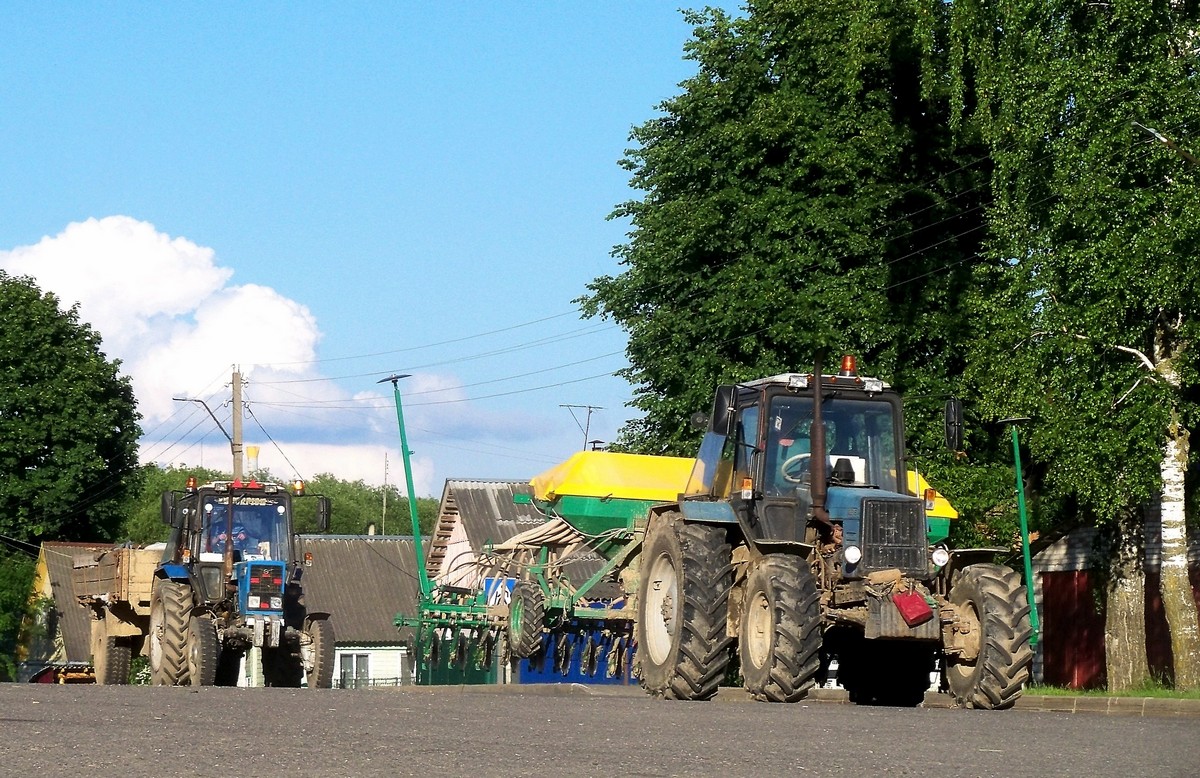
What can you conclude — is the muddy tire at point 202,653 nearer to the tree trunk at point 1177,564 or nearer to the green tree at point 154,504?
the tree trunk at point 1177,564

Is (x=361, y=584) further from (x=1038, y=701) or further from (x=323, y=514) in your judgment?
(x=1038, y=701)

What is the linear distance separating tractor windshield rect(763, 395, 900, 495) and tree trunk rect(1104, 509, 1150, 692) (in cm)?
985

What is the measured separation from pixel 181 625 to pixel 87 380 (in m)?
34.5

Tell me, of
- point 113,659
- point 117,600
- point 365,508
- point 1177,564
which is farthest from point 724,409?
point 365,508

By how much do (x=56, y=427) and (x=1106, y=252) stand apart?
132 ft

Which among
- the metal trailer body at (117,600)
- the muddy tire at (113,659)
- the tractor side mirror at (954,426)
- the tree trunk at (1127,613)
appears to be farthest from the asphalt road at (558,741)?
the muddy tire at (113,659)

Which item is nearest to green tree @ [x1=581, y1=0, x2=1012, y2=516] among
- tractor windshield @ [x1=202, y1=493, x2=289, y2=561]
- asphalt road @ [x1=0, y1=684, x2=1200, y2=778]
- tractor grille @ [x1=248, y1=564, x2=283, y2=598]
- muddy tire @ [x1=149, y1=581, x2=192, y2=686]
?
tractor windshield @ [x1=202, y1=493, x2=289, y2=561]

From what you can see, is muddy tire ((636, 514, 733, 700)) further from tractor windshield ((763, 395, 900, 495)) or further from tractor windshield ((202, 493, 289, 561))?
tractor windshield ((202, 493, 289, 561))

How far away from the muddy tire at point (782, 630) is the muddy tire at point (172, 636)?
10063 mm

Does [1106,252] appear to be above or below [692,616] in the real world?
above

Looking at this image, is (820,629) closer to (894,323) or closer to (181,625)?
(181,625)

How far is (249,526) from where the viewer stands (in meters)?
24.6

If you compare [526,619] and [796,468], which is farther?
[526,619]

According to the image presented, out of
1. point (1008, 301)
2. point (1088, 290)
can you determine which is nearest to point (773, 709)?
point (1088, 290)
